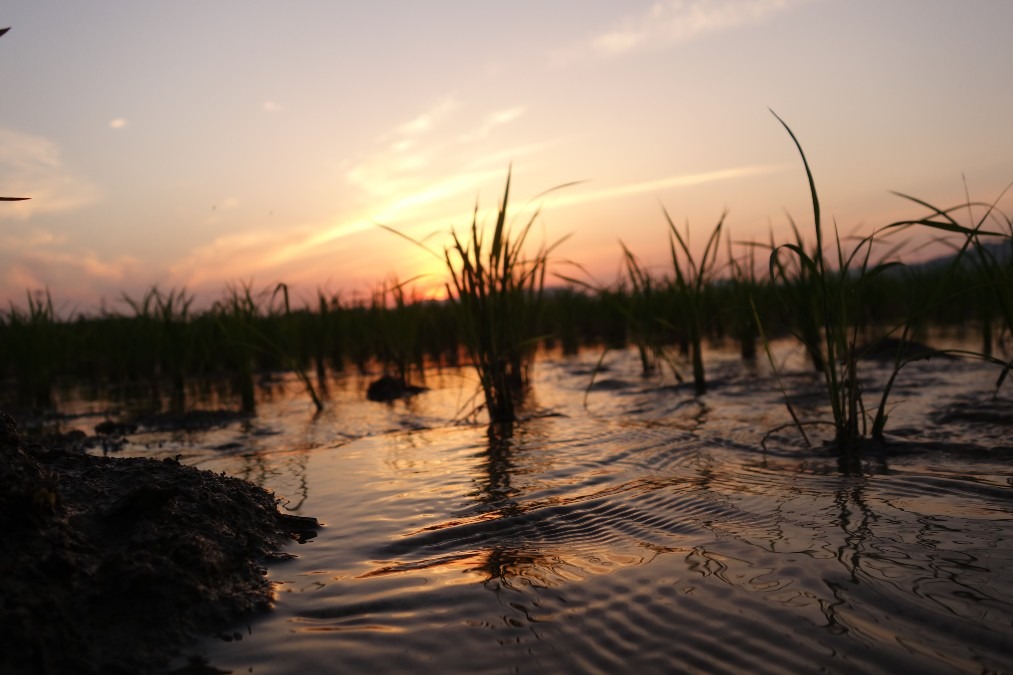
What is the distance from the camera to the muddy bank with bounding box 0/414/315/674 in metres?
1.22

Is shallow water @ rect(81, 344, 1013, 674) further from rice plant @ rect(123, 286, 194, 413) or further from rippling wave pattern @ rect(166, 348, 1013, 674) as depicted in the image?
rice plant @ rect(123, 286, 194, 413)

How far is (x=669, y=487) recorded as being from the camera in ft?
7.59

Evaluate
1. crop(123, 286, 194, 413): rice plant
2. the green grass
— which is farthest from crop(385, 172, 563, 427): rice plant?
crop(123, 286, 194, 413): rice plant

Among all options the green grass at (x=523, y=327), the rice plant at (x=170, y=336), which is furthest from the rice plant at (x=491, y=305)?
the rice plant at (x=170, y=336)

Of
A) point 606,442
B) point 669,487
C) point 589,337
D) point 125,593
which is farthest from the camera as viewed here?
point 589,337

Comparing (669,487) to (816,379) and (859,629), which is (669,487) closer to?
(859,629)

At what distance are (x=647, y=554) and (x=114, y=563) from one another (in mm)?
1177

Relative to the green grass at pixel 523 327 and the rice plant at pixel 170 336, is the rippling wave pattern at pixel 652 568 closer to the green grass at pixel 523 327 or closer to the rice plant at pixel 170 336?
the green grass at pixel 523 327

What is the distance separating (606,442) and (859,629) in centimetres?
193

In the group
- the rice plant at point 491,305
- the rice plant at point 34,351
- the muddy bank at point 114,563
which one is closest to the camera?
the muddy bank at point 114,563

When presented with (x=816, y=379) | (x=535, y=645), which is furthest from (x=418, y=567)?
(x=816, y=379)

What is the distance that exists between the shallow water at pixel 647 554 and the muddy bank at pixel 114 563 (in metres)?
0.10

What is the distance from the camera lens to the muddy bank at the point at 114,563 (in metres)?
1.22

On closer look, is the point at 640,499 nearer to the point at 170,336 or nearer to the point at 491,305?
the point at 491,305
